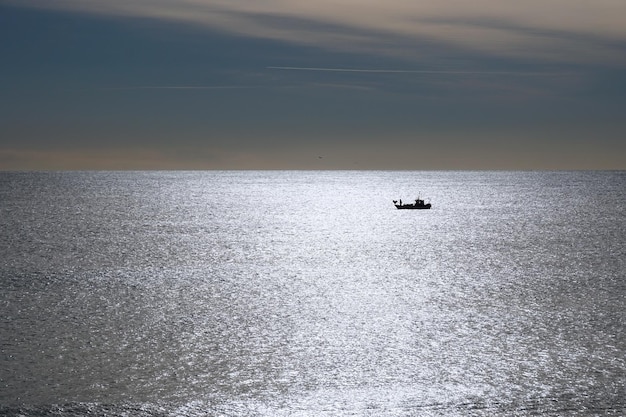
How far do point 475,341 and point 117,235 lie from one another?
78.9 metres

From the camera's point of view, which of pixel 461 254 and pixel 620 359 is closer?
pixel 620 359

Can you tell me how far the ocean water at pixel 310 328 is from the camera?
3509cm

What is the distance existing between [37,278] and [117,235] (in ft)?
149

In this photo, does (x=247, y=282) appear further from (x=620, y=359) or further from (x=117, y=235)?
(x=117, y=235)

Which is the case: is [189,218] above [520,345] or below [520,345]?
above

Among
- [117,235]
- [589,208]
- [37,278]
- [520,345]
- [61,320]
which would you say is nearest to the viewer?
[520,345]

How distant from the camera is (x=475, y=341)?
4653 centimetres

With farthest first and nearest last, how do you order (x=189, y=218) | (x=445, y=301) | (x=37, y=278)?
1. (x=189, y=218)
2. (x=37, y=278)
3. (x=445, y=301)

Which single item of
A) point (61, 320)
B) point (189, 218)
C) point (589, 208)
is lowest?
point (61, 320)

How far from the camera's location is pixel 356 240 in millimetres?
118000

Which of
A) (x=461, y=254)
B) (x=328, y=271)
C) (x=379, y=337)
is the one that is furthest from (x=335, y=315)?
(x=461, y=254)

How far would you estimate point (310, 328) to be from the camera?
50.4 meters

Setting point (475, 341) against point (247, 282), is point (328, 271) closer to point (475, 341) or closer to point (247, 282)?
point (247, 282)

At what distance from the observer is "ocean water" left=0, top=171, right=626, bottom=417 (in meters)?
35.1
